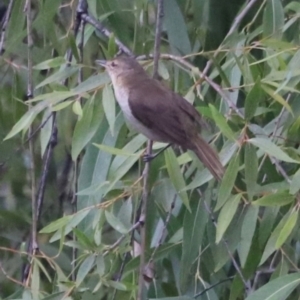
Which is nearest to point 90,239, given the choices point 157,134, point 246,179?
point 157,134

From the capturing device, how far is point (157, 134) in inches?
92.1

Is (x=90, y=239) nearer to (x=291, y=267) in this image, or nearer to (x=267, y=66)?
(x=291, y=267)

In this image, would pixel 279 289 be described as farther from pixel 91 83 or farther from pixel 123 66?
pixel 123 66

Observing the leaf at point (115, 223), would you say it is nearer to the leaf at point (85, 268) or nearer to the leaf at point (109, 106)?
the leaf at point (85, 268)

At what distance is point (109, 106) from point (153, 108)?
27 cm

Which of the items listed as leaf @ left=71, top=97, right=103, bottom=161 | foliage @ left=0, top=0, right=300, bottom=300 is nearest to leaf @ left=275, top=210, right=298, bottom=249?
foliage @ left=0, top=0, right=300, bottom=300

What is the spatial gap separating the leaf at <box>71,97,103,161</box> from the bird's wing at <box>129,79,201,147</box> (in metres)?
0.14

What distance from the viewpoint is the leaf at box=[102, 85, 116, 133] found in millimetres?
2205

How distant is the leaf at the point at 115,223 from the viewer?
2.15 meters

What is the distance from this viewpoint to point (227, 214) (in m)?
2.02

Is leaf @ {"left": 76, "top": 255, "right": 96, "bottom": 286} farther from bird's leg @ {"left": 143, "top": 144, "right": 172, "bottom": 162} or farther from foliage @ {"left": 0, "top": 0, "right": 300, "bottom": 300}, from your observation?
bird's leg @ {"left": 143, "top": 144, "right": 172, "bottom": 162}

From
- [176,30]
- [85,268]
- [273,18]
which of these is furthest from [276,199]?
[176,30]

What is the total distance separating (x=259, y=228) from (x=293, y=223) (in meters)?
0.29

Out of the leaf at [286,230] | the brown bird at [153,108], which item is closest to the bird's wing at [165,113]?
the brown bird at [153,108]
